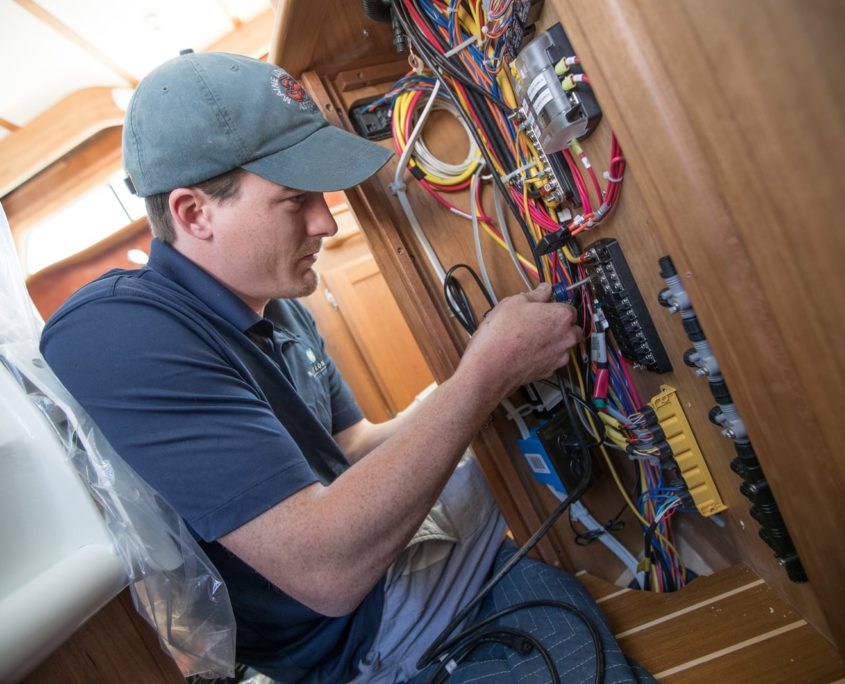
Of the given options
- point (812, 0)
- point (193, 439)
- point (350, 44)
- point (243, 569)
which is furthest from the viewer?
point (350, 44)

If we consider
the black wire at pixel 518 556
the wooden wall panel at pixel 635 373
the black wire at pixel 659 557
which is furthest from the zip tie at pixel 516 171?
the black wire at pixel 659 557

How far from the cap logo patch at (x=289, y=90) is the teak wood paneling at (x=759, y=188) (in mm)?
569

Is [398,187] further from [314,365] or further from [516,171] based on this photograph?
[314,365]

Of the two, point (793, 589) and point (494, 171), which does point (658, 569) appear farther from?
point (494, 171)

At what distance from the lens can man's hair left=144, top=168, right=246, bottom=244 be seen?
0.78 metres

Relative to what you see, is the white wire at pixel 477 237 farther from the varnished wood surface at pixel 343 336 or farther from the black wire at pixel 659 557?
the varnished wood surface at pixel 343 336

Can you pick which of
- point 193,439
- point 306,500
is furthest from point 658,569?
point 193,439

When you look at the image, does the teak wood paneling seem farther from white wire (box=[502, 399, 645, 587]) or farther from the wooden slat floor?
white wire (box=[502, 399, 645, 587])

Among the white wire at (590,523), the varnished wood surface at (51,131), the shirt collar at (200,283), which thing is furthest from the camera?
the varnished wood surface at (51,131)

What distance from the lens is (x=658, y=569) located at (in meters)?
0.85

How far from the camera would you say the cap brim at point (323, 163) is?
764 millimetres

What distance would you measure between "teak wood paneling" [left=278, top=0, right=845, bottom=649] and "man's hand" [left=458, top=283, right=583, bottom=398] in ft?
1.23

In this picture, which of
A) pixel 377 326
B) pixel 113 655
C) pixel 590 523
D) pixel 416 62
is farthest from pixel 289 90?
pixel 377 326

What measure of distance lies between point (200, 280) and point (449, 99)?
1.67 feet
